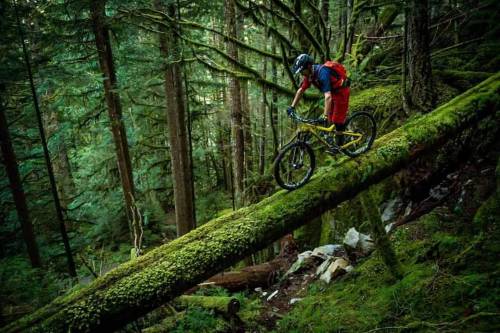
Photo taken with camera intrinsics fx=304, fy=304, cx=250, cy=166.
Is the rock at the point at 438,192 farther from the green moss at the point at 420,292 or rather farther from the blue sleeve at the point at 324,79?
the blue sleeve at the point at 324,79

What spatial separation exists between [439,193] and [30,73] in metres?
11.9

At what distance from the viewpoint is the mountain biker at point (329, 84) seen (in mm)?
4891

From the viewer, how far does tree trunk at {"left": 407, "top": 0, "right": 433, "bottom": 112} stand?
695 centimetres

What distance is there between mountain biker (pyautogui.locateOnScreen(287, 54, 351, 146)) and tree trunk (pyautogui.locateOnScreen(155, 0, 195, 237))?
263 inches

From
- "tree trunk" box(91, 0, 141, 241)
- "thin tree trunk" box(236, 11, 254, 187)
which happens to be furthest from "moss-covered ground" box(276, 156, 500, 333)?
"tree trunk" box(91, 0, 141, 241)

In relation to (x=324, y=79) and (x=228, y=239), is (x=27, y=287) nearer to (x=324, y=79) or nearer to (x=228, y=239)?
(x=228, y=239)

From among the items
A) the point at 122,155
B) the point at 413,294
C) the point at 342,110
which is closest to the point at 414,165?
the point at 342,110

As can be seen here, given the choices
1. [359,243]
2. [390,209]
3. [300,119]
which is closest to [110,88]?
[300,119]

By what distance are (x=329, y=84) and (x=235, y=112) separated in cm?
609

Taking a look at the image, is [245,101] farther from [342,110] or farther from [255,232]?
[255,232]

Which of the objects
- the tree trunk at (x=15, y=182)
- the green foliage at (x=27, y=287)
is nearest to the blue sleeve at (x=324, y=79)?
the green foliage at (x=27, y=287)

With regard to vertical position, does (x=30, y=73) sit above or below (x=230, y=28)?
below

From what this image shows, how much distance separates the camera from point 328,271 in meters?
7.31

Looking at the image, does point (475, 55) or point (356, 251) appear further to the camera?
point (475, 55)
